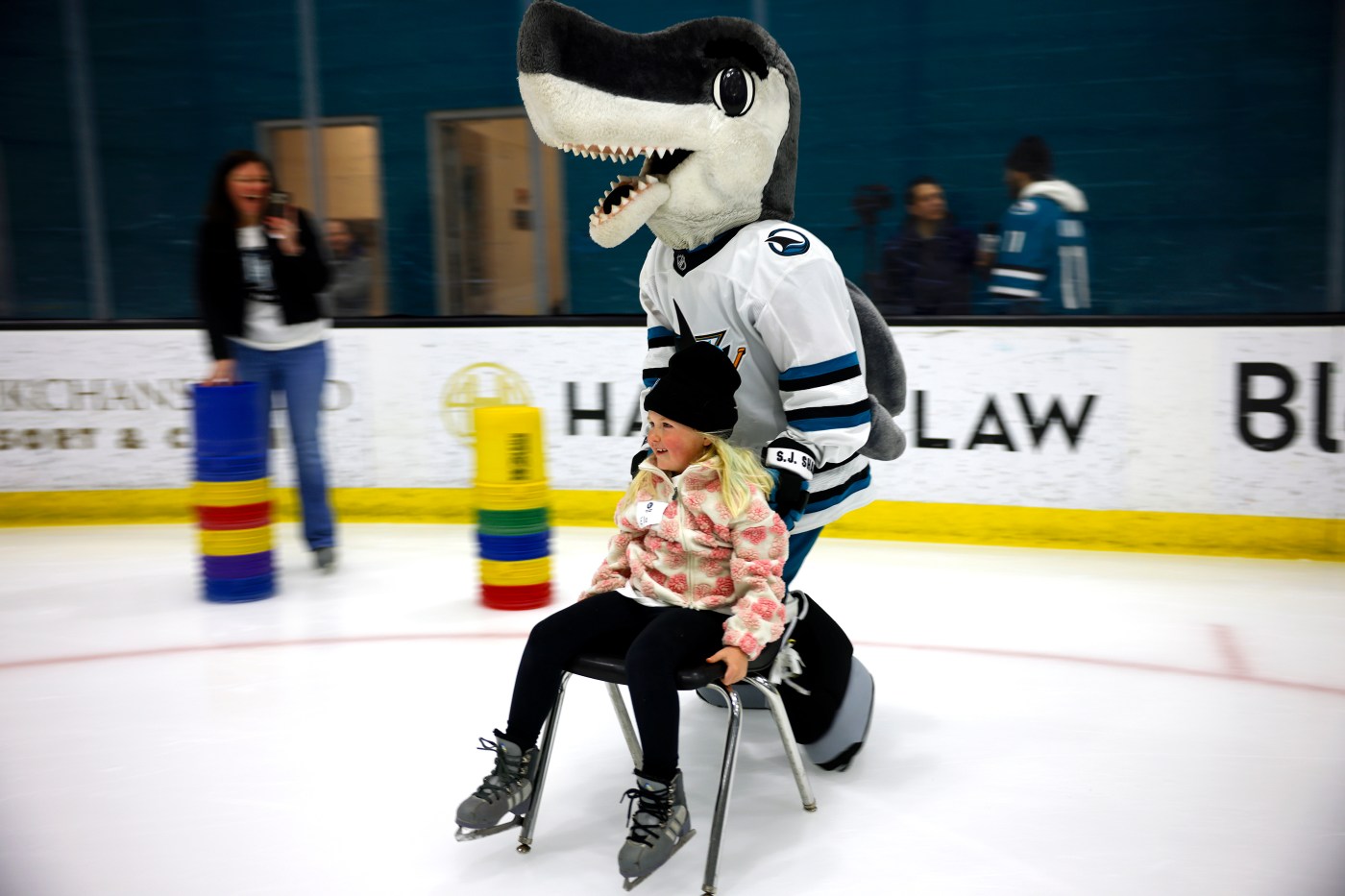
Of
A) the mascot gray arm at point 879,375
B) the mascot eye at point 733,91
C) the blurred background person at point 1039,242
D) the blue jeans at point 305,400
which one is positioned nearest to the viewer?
the mascot eye at point 733,91

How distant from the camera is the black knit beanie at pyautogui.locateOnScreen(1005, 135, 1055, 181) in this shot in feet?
15.7

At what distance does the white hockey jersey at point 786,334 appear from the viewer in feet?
7.00

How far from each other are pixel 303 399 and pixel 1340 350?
3.72 m

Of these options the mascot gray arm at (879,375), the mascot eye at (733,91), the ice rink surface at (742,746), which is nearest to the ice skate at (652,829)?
the ice rink surface at (742,746)

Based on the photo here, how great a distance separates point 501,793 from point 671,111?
1.27m

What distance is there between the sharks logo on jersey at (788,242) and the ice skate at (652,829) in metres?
0.99

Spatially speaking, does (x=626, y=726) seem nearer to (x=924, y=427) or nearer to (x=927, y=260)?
(x=924, y=427)

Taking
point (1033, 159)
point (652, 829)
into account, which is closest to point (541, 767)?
point (652, 829)

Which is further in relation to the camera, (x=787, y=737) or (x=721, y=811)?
(x=787, y=737)

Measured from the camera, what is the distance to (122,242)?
5.87 meters

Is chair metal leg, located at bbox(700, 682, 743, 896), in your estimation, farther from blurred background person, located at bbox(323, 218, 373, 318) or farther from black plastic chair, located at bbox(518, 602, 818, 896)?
blurred background person, located at bbox(323, 218, 373, 318)

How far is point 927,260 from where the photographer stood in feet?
15.9

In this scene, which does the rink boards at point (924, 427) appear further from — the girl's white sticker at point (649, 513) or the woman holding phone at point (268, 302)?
the girl's white sticker at point (649, 513)

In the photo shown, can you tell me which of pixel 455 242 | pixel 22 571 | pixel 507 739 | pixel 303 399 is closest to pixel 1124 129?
pixel 455 242
